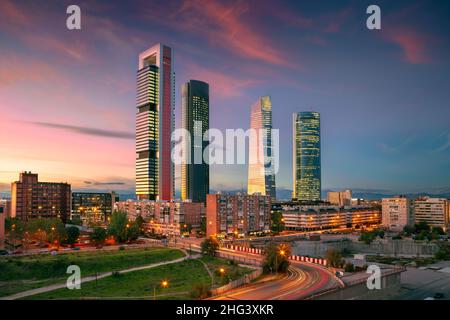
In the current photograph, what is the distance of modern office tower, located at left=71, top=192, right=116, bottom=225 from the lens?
11125cm

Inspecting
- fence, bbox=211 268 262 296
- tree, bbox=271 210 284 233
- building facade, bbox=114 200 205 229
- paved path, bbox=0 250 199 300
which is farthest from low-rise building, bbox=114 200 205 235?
fence, bbox=211 268 262 296

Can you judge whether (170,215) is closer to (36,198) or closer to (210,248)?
(210,248)

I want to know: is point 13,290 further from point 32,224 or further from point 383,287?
point 383,287

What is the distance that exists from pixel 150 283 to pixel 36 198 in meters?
69.6

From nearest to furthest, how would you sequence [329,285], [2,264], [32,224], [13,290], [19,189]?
1. [329,285]
2. [13,290]
3. [2,264]
4. [32,224]
5. [19,189]

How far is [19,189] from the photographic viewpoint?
91.4 m

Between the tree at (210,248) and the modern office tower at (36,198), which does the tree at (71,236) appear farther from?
the modern office tower at (36,198)

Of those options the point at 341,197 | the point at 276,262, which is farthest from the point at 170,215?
the point at 341,197

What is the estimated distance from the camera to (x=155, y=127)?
385 feet

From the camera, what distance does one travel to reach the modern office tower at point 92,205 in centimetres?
11125

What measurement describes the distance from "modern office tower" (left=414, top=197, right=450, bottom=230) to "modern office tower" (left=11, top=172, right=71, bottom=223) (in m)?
95.5
